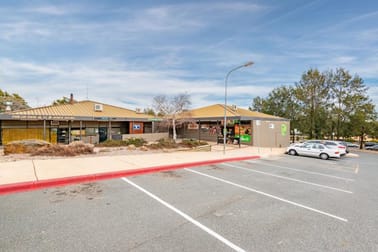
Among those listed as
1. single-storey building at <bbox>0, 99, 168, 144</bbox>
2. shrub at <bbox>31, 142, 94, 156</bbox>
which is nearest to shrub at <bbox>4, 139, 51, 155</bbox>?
shrub at <bbox>31, 142, 94, 156</bbox>

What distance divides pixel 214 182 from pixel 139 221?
395cm

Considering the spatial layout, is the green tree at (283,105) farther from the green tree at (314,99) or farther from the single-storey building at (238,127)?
the single-storey building at (238,127)

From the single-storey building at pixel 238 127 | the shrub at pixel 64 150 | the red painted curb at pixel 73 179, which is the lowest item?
the red painted curb at pixel 73 179

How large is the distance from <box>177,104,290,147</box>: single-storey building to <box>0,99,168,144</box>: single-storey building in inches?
192

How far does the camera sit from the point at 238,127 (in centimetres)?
2502

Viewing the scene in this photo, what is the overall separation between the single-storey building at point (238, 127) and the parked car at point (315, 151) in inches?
190

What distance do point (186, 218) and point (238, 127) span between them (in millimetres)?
21721

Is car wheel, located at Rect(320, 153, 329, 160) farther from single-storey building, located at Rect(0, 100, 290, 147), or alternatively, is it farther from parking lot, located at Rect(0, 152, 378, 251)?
parking lot, located at Rect(0, 152, 378, 251)

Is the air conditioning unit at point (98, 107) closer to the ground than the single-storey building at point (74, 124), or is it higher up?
higher up

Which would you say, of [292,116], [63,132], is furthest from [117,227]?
[292,116]

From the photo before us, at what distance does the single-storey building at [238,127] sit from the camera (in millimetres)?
23672

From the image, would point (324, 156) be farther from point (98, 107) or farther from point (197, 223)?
point (98, 107)

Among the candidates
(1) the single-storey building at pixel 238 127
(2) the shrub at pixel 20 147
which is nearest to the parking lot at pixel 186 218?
(2) the shrub at pixel 20 147

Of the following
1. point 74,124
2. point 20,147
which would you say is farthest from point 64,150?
point 74,124
